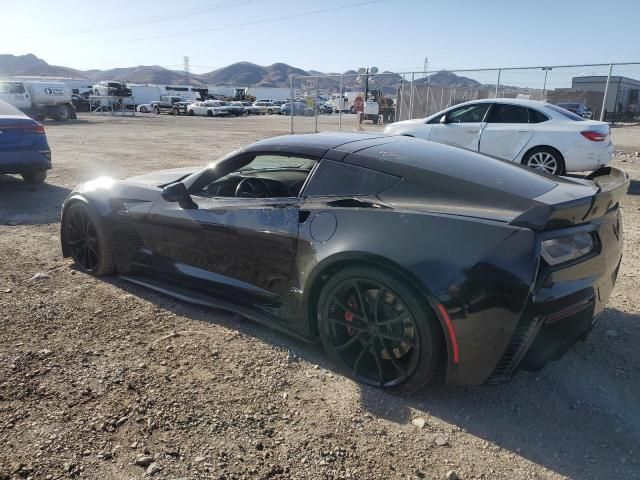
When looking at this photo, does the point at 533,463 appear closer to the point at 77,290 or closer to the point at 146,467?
the point at 146,467

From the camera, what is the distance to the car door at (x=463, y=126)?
9438 millimetres

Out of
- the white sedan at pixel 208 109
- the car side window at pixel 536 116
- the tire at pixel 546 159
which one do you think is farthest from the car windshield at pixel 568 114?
the white sedan at pixel 208 109

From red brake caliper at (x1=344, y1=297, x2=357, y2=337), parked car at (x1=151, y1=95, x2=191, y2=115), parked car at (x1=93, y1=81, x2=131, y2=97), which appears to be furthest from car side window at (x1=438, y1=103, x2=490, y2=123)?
parked car at (x1=93, y1=81, x2=131, y2=97)

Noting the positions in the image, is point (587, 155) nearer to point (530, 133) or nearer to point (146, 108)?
point (530, 133)

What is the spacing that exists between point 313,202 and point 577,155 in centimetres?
718

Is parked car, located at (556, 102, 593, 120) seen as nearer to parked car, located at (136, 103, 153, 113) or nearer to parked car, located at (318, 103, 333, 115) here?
parked car, located at (318, 103, 333, 115)

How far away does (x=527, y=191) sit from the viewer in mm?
2680

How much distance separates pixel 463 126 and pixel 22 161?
→ 7638 millimetres

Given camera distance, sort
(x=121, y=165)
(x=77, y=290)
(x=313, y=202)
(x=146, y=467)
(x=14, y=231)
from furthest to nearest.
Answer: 1. (x=121, y=165)
2. (x=14, y=231)
3. (x=77, y=290)
4. (x=313, y=202)
5. (x=146, y=467)

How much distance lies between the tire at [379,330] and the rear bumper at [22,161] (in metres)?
6.66

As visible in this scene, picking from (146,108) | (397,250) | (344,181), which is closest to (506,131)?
(344,181)

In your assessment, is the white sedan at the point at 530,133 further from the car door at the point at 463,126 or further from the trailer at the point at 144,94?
the trailer at the point at 144,94

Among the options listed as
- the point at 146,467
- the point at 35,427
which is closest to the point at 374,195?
the point at 146,467

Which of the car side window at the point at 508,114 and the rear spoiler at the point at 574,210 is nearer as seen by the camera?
the rear spoiler at the point at 574,210
